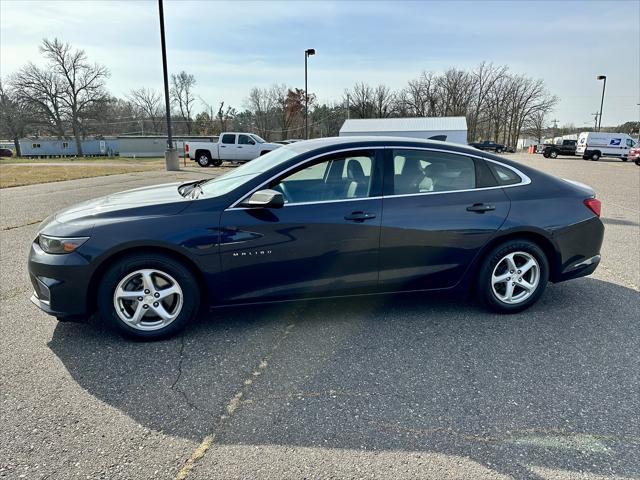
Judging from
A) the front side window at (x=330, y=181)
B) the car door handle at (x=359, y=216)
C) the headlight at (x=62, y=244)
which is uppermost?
the front side window at (x=330, y=181)

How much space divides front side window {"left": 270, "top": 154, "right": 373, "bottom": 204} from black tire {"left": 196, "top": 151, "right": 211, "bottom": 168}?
852 inches

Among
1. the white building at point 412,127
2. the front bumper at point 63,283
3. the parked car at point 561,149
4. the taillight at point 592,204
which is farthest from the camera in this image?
the parked car at point 561,149

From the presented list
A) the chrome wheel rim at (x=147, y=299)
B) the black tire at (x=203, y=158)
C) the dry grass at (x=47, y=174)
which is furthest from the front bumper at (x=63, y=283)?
the black tire at (x=203, y=158)

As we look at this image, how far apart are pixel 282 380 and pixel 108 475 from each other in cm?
112

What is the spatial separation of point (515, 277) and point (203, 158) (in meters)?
22.5

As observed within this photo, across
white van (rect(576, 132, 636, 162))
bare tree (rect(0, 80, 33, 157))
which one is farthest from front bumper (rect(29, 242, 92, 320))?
bare tree (rect(0, 80, 33, 157))

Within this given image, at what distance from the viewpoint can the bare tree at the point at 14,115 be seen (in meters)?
53.3

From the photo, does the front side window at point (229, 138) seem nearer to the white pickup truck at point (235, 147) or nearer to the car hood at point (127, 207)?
the white pickup truck at point (235, 147)

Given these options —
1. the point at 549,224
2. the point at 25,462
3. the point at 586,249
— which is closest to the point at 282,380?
the point at 25,462

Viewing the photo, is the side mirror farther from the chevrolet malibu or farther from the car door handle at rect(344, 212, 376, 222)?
the car door handle at rect(344, 212, 376, 222)

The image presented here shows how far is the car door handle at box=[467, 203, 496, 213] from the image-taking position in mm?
3561

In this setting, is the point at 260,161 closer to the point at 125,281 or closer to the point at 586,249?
the point at 125,281

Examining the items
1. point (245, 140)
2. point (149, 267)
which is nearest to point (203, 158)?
point (245, 140)

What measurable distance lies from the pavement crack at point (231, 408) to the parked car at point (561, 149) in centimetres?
4801
